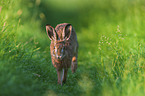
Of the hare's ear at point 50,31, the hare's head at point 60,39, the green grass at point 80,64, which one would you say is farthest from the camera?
the hare's ear at point 50,31

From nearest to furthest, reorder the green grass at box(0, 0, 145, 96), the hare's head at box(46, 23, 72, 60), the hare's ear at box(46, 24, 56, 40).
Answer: the green grass at box(0, 0, 145, 96) → the hare's head at box(46, 23, 72, 60) → the hare's ear at box(46, 24, 56, 40)

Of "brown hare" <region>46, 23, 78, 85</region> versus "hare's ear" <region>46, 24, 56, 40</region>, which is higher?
"hare's ear" <region>46, 24, 56, 40</region>

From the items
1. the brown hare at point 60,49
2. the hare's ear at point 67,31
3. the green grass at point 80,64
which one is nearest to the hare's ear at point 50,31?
the brown hare at point 60,49

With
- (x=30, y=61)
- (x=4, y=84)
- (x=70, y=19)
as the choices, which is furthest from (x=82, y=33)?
(x=4, y=84)

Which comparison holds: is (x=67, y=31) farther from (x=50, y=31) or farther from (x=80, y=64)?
(x=80, y=64)

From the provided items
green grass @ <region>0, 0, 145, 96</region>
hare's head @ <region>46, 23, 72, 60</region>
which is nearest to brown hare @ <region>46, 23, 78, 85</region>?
hare's head @ <region>46, 23, 72, 60</region>

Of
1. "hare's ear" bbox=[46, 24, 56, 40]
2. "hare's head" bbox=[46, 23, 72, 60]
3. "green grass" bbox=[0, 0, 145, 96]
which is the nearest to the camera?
"green grass" bbox=[0, 0, 145, 96]

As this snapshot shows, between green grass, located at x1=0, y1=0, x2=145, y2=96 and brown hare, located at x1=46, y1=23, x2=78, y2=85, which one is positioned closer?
green grass, located at x1=0, y1=0, x2=145, y2=96

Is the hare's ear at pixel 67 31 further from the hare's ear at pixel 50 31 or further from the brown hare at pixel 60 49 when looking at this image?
the hare's ear at pixel 50 31

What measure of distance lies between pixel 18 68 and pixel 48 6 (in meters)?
7.79

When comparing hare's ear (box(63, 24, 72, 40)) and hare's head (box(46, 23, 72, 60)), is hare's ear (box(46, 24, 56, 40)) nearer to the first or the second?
hare's head (box(46, 23, 72, 60))

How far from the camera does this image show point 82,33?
9.49 metres

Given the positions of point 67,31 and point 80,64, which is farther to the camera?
point 80,64

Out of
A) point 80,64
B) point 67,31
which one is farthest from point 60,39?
point 80,64
